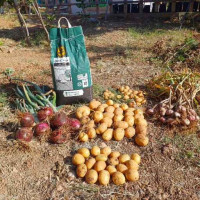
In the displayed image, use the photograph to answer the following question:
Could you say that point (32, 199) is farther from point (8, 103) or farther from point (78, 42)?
point (78, 42)

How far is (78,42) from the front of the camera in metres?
2.99

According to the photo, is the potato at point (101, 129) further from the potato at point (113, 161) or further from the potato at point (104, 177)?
the potato at point (104, 177)

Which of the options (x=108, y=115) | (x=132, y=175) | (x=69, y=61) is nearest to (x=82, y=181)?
(x=132, y=175)

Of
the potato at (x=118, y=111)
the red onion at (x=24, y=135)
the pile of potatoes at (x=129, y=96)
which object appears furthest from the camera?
the pile of potatoes at (x=129, y=96)

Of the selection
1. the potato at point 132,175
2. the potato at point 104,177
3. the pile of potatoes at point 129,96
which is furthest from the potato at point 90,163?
the pile of potatoes at point 129,96

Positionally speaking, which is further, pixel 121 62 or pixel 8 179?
pixel 121 62

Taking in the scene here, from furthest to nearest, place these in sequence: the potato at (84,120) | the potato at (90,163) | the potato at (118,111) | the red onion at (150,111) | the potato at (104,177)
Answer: the red onion at (150,111) < the potato at (118,111) < the potato at (84,120) < the potato at (90,163) < the potato at (104,177)

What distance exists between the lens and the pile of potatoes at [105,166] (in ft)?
6.72

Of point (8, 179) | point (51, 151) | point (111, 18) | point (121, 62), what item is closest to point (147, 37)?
point (121, 62)

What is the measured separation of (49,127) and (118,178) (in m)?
1.04

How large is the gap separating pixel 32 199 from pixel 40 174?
278 millimetres

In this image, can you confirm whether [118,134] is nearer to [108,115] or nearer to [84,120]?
[108,115]

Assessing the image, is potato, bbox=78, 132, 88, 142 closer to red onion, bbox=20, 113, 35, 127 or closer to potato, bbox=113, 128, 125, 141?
potato, bbox=113, 128, 125, 141

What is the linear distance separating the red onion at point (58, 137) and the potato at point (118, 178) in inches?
31.1
